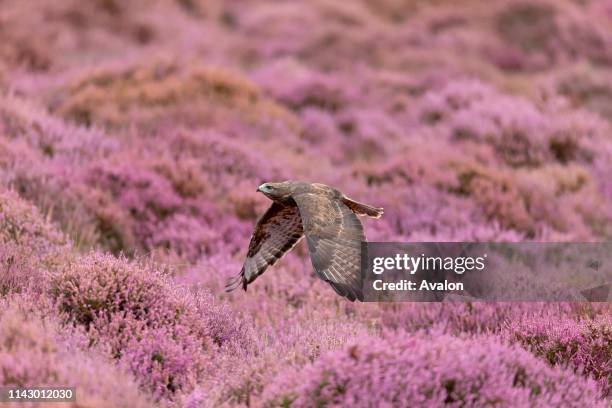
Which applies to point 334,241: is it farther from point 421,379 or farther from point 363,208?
point 421,379

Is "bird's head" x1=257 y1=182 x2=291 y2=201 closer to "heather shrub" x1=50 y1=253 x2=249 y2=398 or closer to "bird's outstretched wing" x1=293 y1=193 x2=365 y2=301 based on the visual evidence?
"bird's outstretched wing" x1=293 y1=193 x2=365 y2=301

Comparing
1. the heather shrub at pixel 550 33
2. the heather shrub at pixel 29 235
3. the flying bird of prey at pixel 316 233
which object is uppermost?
the heather shrub at pixel 550 33

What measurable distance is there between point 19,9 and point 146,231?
922 centimetres

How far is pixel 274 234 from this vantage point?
226 inches

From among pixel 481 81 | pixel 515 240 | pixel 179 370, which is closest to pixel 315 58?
pixel 481 81

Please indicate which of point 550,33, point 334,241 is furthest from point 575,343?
point 550,33

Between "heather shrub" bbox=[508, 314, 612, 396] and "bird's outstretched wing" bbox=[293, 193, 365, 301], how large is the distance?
1196 millimetres

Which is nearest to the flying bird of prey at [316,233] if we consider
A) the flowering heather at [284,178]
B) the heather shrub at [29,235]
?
the flowering heather at [284,178]

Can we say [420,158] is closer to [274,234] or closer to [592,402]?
[274,234]

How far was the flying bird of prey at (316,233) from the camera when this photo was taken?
484cm

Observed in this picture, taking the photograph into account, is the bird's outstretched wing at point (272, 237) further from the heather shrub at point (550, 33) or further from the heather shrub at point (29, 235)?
the heather shrub at point (550, 33)

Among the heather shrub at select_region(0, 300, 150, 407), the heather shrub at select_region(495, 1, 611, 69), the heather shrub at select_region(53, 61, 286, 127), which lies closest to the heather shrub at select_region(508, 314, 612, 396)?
the heather shrub at select_region(0, 300, 150, 407)

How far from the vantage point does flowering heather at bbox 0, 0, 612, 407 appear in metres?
4.39

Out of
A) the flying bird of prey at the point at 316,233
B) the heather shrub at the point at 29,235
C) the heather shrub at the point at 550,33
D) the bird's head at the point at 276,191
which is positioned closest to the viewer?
the flying bird of prey at the point at 316,233
